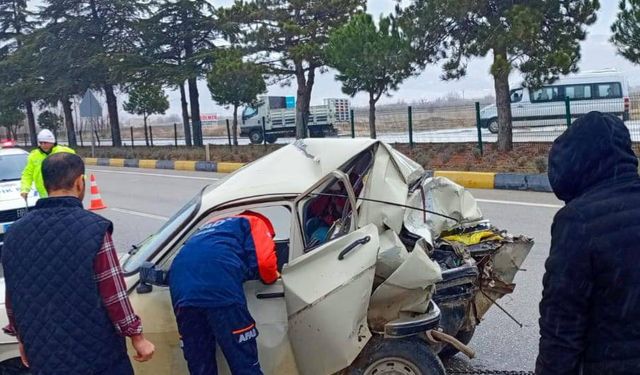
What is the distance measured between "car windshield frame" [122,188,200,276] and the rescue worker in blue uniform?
531mm

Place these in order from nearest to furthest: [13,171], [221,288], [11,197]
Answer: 1. [221,288]
2. [11,197]
3. [13,171]

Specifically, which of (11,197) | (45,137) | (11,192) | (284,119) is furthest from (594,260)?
(284,119)

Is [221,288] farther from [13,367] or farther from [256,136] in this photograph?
[256,136]

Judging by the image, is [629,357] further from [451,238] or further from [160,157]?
[160,157]

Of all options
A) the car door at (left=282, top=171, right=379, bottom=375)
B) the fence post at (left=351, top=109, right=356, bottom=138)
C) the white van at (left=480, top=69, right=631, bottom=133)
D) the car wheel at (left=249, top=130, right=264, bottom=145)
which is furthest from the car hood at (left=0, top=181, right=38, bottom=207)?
the car wheel at (left=249, top=130, right=264, bottom=145)

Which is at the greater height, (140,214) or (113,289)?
(113,289)

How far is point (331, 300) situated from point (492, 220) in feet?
21.0

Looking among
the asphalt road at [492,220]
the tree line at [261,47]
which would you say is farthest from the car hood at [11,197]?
the tree line at [261,47]

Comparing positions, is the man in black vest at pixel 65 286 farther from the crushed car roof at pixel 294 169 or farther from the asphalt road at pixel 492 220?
the asphalt road at pixel 492 220

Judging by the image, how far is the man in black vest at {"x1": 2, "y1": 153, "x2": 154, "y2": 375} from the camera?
2.52m

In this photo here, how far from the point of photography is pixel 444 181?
15.2 feet

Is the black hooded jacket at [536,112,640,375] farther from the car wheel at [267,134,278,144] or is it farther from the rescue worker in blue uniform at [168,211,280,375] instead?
the car wheel at [267,134,278,144]

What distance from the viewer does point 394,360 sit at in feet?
11.3

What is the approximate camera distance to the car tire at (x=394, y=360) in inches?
135
